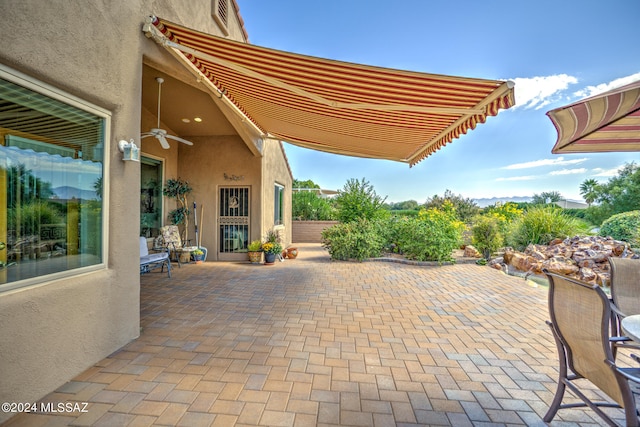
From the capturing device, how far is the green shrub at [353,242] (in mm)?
10289

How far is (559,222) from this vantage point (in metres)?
11.2

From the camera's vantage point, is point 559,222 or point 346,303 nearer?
point 346,303

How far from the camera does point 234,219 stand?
993cm

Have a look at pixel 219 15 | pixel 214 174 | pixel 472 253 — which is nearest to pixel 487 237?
pixel 472 253

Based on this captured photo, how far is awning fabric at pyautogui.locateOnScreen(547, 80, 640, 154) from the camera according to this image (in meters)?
2.64

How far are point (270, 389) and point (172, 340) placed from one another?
190 cm

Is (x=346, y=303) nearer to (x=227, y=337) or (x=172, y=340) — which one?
(x=227, y=337)

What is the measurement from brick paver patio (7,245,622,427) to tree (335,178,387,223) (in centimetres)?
737

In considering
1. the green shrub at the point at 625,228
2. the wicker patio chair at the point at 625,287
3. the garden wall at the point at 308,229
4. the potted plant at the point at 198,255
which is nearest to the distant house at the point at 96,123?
the wicker patio chair at the point at 625,287

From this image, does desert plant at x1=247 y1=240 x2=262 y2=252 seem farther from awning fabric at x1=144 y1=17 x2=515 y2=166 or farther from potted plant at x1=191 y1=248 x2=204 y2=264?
awning fabric at x1=144 y1=17 x2=515 y2=166

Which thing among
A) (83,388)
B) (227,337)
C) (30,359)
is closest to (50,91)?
(30,359)

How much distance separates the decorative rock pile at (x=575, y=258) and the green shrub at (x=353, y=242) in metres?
4.19

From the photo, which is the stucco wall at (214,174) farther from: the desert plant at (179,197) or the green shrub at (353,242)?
the green shrub at (353,242)

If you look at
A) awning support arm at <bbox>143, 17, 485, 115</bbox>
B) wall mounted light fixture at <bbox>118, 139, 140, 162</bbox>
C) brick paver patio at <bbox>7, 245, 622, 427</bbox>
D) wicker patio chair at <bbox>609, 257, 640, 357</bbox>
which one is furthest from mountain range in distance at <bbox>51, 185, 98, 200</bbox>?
wicker patio chair at <bbox>609, 257, 640, 357</bbox>
